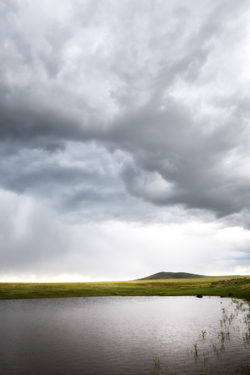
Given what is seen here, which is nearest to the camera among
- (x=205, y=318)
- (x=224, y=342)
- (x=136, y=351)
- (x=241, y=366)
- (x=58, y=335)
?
(x=241, y=366)

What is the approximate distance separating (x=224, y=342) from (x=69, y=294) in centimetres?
7682

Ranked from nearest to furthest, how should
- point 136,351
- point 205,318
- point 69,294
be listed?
point 136,351 → point 205,318 → point 69,294

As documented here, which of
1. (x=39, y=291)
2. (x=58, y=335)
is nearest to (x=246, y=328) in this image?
(x=58, y=335)

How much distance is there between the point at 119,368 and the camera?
1947 cm

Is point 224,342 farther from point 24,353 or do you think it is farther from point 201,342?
point 24,353

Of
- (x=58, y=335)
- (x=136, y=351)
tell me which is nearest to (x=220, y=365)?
(x=136, y=351)

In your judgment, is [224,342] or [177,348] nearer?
[177,348]

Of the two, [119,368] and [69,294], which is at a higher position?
[119,368]

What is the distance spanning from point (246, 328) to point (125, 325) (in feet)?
51.4

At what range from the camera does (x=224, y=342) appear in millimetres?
26500

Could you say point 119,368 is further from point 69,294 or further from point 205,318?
point 69,294

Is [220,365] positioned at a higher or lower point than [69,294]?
higher

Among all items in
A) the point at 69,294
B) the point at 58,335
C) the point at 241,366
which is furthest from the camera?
the point at 69,294

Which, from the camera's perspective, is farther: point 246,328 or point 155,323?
point 155,323
